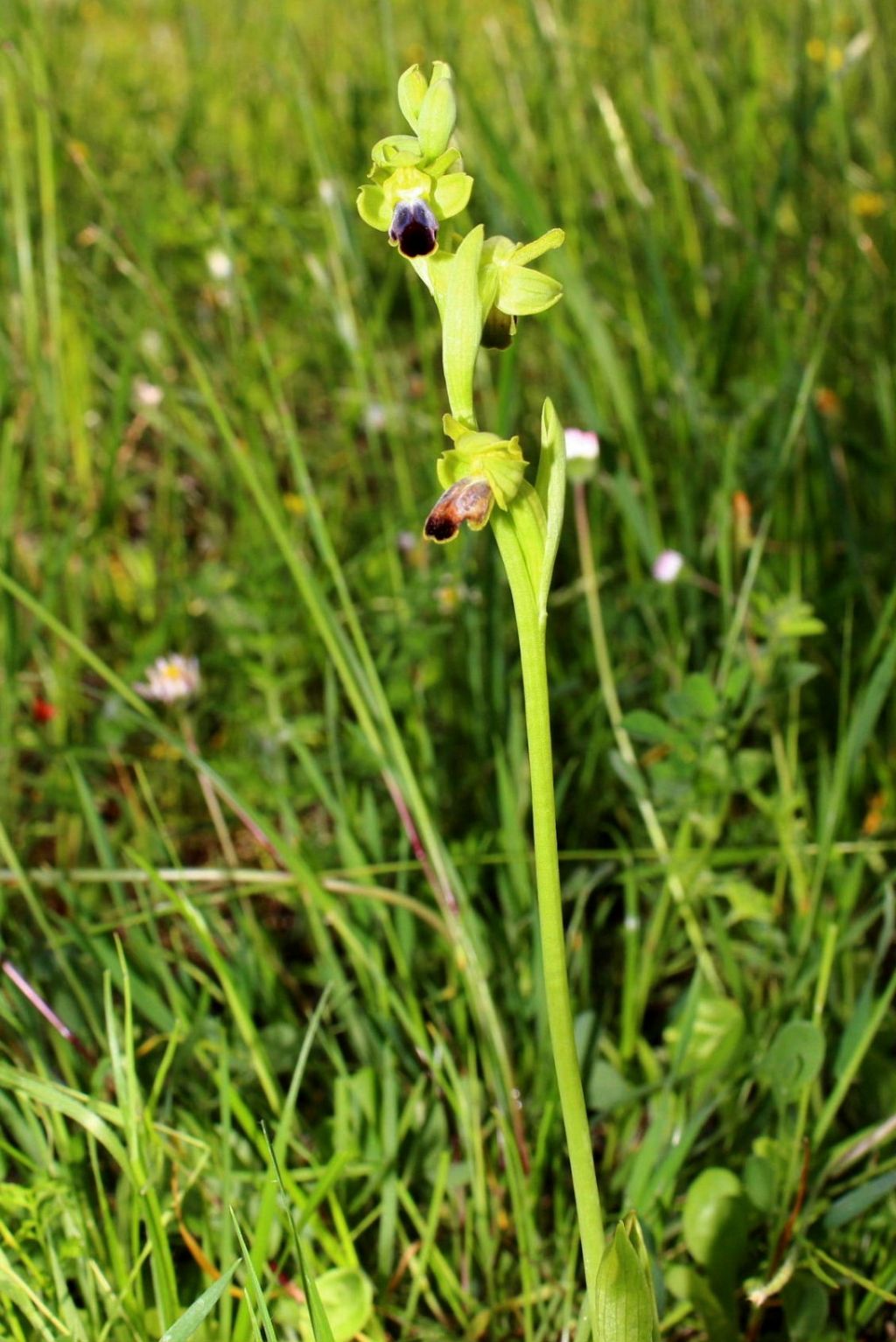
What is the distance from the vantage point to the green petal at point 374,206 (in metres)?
0.82

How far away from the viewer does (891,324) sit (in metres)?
1.86

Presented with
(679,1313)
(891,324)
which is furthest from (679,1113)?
(891,324)

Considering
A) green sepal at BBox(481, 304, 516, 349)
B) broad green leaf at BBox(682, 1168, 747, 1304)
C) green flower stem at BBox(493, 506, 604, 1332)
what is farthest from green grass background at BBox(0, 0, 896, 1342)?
green sepal at BBox(481, 304, 516, 349)

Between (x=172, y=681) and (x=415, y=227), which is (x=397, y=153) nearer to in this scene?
(x=415, y=227)

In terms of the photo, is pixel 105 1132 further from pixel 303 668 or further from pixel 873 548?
pixel 873 548

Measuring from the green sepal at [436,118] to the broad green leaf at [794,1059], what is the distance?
0.69m

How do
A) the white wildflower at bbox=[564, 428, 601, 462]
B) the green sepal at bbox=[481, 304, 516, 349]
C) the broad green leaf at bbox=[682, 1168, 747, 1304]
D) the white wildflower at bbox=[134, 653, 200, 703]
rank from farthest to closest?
the white wildflower at bbox=[134, 653, 200, 703]
the white wildflower at bbox=[564, 428, 601, 462]
the broad green leaf at bbox=[682, 1168, 747, 1304]
the green sepal at bbox=[481, 304, 516, 349]

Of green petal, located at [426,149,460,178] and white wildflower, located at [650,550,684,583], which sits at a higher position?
green petal, located at [426,149,460,178]

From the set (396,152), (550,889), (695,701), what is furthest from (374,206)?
(695,701)

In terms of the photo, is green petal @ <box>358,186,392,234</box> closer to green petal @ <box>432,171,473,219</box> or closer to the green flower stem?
green petal @ <box>432,171,473,219</box>

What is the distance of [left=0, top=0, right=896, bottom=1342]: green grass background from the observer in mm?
1016

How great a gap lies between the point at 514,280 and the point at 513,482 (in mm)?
137

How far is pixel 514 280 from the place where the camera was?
0.81 meters

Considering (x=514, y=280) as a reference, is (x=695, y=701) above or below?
below
